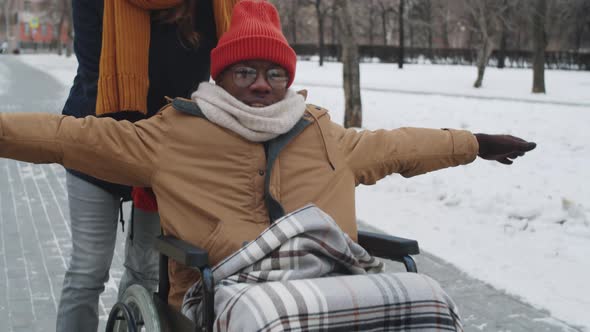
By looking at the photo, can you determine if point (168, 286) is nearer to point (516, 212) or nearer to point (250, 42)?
point (250, 42)

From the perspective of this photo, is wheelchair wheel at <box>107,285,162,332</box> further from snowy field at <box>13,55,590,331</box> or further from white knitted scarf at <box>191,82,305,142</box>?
snowy field at <box>13,55,590,331</box>

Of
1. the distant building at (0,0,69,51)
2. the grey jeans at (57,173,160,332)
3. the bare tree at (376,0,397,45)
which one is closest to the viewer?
the grey jeans at (57,173,160,332)

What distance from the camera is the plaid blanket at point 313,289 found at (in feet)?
Answer: 6.49

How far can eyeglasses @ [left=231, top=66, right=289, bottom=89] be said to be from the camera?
2.59 metres

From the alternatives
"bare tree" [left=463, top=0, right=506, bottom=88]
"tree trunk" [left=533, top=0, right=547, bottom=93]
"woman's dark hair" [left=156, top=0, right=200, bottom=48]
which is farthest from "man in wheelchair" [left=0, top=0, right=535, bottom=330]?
"bare tree" [left=463, top=0, right=506, bottom=88]

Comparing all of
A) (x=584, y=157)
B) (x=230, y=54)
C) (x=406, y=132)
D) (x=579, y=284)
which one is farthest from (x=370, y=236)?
(x=584, y=157)

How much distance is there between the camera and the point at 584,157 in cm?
965

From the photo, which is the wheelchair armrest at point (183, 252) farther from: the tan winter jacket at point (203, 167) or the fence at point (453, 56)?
the fence at point (453, 56)

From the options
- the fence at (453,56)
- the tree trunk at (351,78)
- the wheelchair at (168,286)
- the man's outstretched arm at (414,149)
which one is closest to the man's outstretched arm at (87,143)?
the wheelchair at (168,286)

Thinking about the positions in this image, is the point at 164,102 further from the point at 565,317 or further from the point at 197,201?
the point at 565,317

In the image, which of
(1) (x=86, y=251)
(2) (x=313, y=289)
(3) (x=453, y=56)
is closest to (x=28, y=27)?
(3) (x=453, y=56)

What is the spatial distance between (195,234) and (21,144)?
59cm

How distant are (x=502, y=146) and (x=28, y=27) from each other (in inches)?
4261

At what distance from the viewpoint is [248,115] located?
8.01 feet
